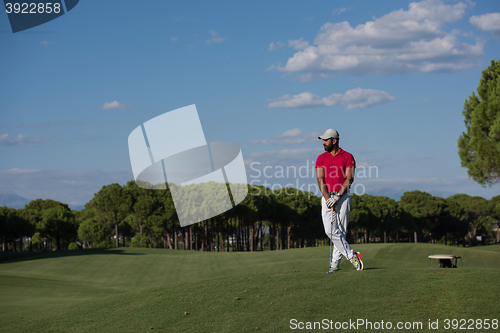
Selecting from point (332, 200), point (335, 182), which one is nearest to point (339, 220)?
point (332, 200)

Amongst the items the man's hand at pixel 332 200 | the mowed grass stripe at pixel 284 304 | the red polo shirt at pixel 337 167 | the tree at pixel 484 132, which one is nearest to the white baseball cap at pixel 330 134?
the red polo shirt at pixel 337 167

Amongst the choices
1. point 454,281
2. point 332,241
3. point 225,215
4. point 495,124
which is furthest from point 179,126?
point 225,215

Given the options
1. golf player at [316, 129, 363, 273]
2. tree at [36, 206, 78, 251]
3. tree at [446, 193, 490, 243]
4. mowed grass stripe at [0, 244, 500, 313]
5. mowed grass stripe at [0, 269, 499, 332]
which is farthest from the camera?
tree at [446, 193, 490, 243]

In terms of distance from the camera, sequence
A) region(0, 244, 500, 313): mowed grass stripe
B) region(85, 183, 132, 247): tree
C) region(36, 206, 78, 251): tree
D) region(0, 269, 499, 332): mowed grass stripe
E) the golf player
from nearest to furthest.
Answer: region(0, 269, 499, 332): mowed grass stripe, the golf player, region(0, 244, 500, 313): mowed grass stripe, region(85, 183, 132, 247): tree, region(36, 206, 78, 251): tree

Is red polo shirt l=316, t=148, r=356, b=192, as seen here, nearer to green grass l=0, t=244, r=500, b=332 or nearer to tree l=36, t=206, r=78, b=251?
green grass l=0, t=244, r=500, b=332

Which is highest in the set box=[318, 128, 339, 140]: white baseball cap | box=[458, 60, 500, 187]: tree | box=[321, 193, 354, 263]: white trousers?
box=[458, 60, 500, 187]: tree

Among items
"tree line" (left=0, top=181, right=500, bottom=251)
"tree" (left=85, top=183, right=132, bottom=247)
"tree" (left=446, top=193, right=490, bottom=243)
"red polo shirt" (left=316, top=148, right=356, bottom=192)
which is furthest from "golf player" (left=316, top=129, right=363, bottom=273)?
"tree" (left=446, top=193, right=490, bottom=243)

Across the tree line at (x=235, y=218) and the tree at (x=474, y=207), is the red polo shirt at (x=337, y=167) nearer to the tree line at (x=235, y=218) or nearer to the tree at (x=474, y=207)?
the tree line at (x=235, y=218)

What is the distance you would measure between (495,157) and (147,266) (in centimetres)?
2694

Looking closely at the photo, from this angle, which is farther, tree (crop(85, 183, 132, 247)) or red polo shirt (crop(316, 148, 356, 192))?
tree (crop(85, 183, 132, 247))

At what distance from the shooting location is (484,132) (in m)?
29.1

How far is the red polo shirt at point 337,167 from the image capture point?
32.1ft

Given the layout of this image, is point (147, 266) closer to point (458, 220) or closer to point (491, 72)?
point (491, 72)

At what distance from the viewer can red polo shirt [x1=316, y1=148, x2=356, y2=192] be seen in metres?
9.79
